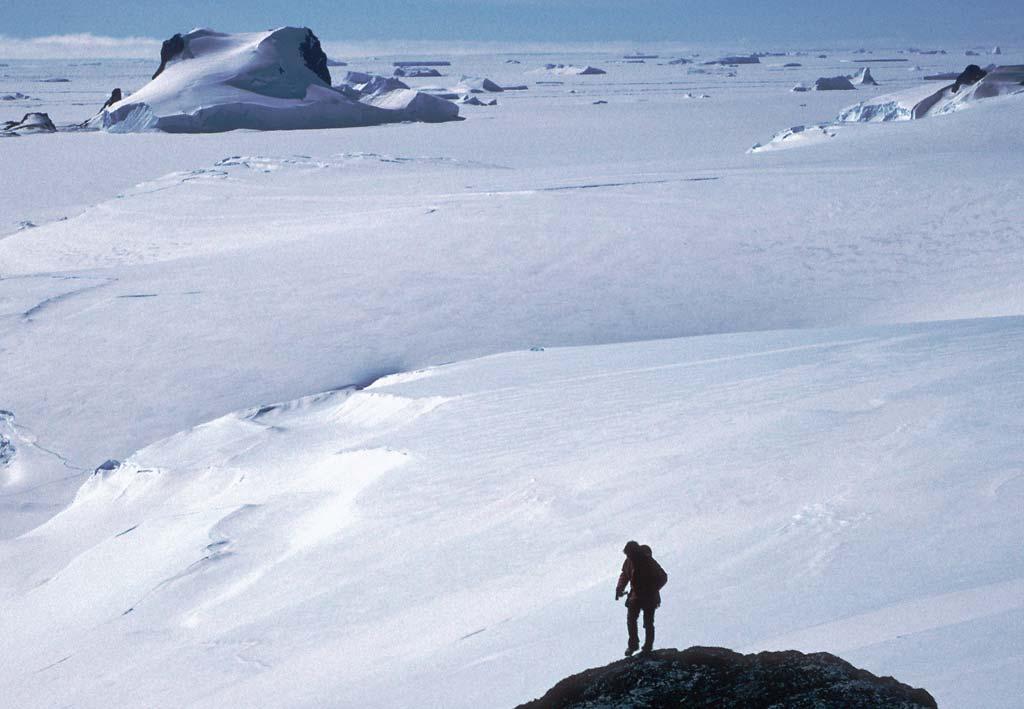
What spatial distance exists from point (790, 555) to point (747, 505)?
438 mm

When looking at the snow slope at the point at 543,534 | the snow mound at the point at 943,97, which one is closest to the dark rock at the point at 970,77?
the snow mound at the point at 943,97

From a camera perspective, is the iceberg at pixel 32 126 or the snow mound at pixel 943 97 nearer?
the snow mound at pixel 943 97

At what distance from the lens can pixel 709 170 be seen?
10.5 m

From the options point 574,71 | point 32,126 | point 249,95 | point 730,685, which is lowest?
point 730,685

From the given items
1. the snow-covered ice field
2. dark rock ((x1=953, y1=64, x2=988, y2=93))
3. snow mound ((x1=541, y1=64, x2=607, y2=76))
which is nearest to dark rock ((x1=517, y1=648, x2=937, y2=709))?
the snow-covered ice field

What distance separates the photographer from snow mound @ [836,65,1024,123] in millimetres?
15461

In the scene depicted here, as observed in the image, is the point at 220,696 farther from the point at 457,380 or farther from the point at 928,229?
the point at 928,229

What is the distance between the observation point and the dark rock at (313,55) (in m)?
24.3

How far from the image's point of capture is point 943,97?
1709 cm

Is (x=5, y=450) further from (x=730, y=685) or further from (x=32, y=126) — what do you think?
(x=32, y=126)

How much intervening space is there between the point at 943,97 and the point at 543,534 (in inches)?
636

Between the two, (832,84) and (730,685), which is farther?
(832,84)

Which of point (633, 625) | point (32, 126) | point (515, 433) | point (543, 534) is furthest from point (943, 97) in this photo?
point (32, 126)

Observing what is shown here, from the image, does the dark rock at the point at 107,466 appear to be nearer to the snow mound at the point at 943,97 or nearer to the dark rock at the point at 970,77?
the snow mound at the point at 943,97
